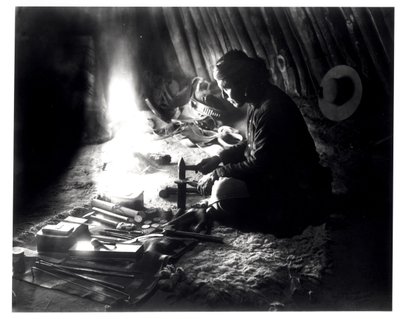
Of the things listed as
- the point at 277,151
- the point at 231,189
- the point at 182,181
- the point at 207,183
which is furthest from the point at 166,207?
the point at 277,151

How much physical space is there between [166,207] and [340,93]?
5.94ft

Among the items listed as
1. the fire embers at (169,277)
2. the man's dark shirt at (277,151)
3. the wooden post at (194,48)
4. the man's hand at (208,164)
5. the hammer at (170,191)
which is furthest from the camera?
the wooden post at (194,48)

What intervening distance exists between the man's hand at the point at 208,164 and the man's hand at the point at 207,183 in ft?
0.18

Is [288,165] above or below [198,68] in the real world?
below

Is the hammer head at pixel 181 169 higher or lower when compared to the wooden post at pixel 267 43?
lower

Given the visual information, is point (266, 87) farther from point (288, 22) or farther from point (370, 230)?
point (370, 230)

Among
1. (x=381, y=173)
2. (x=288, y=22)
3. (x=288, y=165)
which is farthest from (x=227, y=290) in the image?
(x=288, y=22)

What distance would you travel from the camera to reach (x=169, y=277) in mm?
3096

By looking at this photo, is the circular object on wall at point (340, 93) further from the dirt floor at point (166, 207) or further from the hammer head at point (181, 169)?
the hammer head at point (181, 169)

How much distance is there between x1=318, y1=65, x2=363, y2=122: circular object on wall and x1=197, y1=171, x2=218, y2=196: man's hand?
1.14 m

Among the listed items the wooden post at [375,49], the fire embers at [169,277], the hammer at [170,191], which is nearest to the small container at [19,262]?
the fire embers at [169,277]

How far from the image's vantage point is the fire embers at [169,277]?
3.06m

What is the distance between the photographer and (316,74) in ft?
12.2

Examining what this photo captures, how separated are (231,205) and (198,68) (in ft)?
4.37
